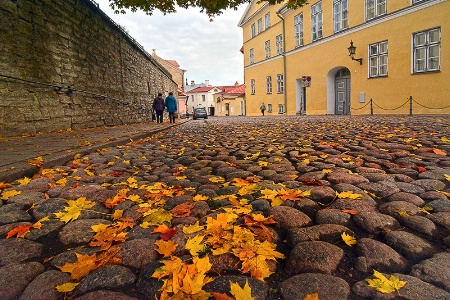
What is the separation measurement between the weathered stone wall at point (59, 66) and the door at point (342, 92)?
13.4 m

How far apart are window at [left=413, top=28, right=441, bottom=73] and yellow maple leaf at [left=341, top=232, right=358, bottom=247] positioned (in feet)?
46.8

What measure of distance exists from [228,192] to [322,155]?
1850mm

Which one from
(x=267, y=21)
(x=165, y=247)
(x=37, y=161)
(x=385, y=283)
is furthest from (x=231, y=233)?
(x=267, y=21)

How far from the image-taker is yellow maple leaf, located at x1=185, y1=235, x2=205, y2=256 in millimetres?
1341

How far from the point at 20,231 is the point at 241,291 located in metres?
1.34

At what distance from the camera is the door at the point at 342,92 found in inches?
708

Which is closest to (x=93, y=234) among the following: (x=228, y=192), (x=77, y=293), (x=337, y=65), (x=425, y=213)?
(x=77, y=293)

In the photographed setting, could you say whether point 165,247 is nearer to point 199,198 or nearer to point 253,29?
point 199,198

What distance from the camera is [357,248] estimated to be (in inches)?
52.1

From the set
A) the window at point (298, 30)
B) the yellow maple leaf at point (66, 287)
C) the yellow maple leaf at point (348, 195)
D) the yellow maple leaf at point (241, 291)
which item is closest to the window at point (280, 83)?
the window at point (298, 30)

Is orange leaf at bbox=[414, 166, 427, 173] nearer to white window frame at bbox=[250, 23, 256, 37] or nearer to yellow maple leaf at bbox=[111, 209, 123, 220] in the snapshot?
yellow maple leaf at bbox=[111, 209, 123, 220]

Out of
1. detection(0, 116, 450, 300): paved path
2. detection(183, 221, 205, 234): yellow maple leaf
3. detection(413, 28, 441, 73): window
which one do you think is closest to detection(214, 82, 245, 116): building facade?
detection(413, 28, 441, 73): window

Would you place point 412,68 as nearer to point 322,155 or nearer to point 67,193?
point 322,155

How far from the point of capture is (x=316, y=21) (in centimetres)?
1944
